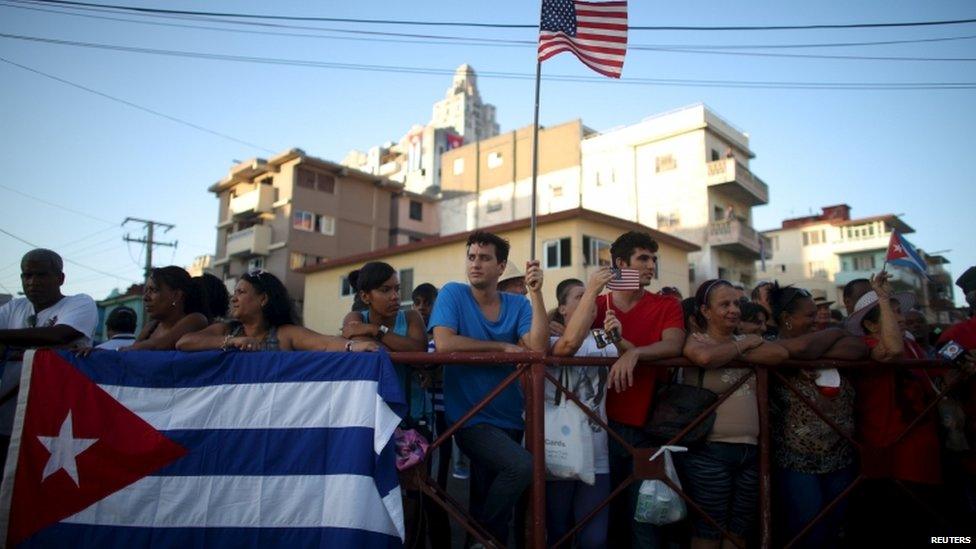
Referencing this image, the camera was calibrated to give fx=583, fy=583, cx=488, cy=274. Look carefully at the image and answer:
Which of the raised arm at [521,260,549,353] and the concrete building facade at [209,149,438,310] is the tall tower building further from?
the raised arm at [521,260,549,353]

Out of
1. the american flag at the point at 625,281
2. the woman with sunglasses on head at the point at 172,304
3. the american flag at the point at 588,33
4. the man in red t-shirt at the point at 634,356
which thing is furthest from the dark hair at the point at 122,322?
the american flag at the point at 588,33

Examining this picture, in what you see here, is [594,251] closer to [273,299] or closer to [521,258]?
[521,258]

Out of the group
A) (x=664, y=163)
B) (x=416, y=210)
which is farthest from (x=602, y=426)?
(x=416, y=210)

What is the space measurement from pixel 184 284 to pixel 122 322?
189cm

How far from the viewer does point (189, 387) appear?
3.41 meters

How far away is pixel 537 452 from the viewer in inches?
128

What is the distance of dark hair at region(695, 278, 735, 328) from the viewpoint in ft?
13.0

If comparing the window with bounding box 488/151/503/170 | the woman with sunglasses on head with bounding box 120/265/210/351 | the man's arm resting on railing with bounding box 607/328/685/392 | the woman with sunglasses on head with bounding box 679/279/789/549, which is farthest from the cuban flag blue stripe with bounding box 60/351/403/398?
the window with bounding box 488/151/503/170

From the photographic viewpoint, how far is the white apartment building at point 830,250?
49.9 meters

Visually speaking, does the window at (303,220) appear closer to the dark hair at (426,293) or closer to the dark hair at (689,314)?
the dark hair at (426,293)

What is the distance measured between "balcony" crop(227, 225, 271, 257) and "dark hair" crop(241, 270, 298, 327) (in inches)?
1385

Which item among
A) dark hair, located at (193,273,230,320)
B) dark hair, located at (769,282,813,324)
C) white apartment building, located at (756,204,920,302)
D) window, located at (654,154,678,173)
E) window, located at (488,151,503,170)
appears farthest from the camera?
white apartment building, located at (756,204,920,302)

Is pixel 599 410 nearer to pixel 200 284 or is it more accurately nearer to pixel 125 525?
pixel 125 525

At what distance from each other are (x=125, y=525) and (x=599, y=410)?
2829mm
